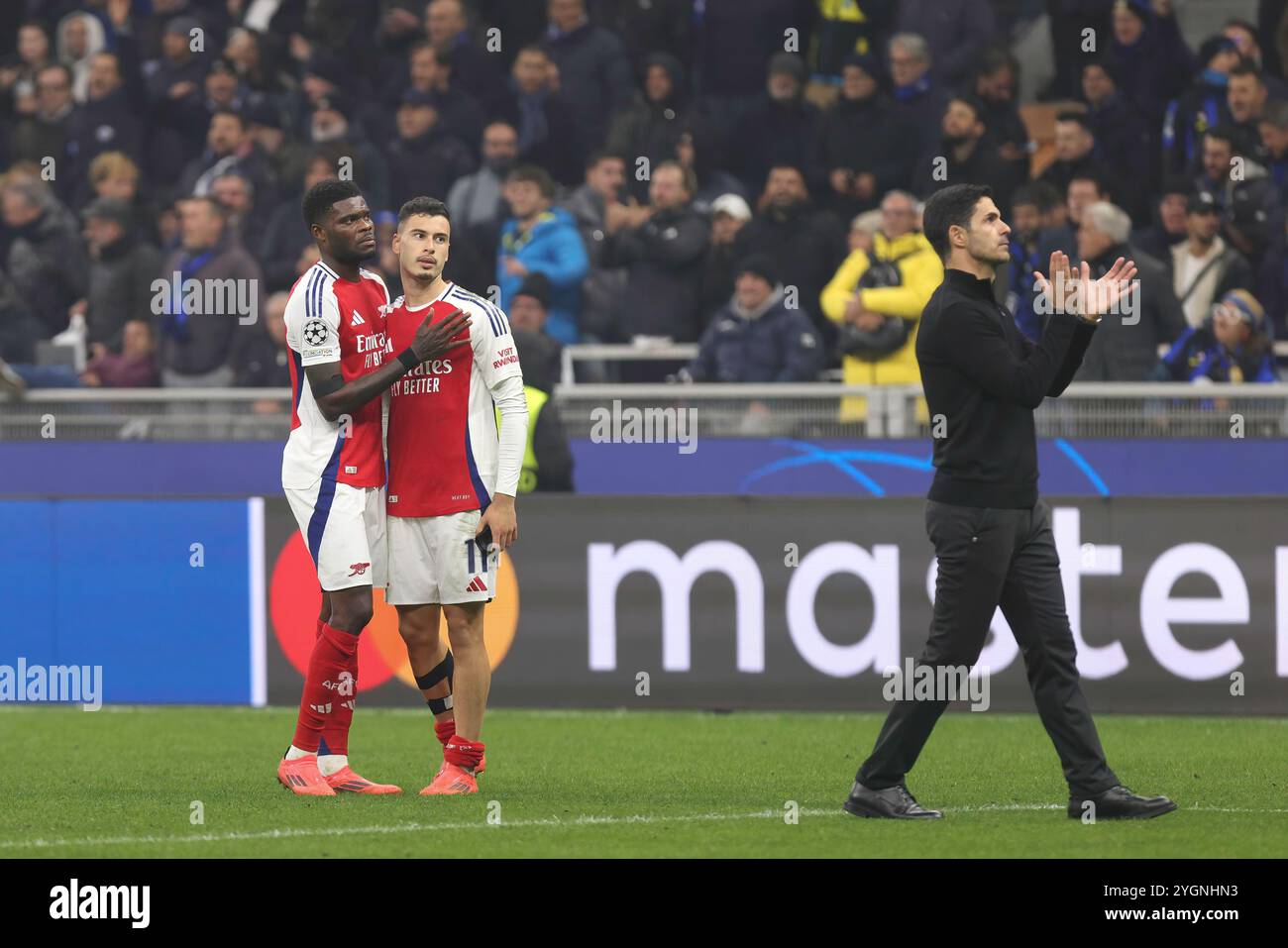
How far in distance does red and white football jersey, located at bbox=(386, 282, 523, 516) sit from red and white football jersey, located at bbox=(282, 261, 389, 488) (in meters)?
0.10

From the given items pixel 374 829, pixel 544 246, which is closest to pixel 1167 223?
pixel 544 246

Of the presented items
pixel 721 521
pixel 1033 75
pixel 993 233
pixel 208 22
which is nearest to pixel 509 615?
pixel 721 521

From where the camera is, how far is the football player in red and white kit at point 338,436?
7.99 m

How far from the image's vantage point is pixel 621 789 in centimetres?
858

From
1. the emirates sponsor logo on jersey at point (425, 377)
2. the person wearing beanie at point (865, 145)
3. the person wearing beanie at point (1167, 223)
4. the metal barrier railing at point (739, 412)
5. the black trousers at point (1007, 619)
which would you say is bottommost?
the black trousers at point (1007, 619)

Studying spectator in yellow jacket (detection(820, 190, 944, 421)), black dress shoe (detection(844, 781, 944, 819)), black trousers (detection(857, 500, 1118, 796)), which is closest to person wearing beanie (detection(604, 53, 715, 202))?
spectator in yellow jacket (detection(820, 190, 944, 421))

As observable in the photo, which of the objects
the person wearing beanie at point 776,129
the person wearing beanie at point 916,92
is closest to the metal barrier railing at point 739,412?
the person wearing beanie at point 916,92

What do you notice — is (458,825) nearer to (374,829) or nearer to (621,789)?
(374,829)

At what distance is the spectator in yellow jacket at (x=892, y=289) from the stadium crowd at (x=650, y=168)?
0.02m

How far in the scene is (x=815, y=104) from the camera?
16.0m

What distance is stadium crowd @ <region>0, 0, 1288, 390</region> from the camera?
14.0 metres

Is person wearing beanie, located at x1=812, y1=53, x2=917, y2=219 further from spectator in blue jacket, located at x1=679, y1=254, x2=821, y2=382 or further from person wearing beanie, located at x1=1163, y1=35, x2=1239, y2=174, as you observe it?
person wearing beanie, located at x1=1163, y1=35, x2=1239, y2=174

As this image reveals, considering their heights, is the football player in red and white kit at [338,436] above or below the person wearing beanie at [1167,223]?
below

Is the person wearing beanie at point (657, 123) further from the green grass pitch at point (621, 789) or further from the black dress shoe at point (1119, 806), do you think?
the black dress shoe at point (1119, 806)
